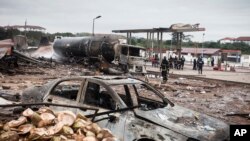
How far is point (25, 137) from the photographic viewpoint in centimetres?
441

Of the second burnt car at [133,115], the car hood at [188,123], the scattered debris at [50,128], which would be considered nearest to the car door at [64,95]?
the second burnt car at [133,115]

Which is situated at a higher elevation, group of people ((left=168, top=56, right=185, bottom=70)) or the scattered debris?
the scattered debris

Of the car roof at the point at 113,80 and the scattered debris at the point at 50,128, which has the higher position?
the car roof at the point at 113,80

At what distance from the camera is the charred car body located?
24.7 meters

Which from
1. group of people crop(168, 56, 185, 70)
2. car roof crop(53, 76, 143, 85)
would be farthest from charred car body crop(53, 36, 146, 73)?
car roof crop(53, 76, 143, 85)

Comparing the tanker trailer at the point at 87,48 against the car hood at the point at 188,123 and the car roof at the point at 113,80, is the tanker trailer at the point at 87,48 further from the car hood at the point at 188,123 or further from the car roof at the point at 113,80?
the car hood at the point at 188,123

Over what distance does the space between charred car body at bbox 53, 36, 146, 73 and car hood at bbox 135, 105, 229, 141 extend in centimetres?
1756

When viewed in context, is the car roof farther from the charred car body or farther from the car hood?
the charred car body

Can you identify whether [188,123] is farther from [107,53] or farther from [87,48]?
[87,48]

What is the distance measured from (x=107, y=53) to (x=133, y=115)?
20832mm

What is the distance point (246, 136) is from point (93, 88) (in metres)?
2.92

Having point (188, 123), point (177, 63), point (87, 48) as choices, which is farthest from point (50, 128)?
point (177, 63)

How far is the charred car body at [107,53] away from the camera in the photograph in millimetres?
24672

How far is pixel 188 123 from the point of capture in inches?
220
